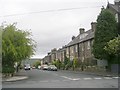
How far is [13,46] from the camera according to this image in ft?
132

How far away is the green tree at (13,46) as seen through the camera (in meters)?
39.5

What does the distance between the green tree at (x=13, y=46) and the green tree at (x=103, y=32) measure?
11117 mm

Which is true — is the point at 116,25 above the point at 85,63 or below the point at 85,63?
above

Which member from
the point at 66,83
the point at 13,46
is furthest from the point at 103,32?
the point at 66,83

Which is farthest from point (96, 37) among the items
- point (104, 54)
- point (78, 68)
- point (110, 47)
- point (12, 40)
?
point (78, 68)

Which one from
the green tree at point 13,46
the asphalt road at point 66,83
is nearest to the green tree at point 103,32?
the green tree at point 13,46

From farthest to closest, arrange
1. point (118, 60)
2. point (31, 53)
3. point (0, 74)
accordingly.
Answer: point (118, 60) < point (31, 53) < point (0, 74)

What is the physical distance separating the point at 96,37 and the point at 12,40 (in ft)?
48.8

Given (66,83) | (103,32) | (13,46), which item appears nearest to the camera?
(66,83)

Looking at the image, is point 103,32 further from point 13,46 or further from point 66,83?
point 66,83

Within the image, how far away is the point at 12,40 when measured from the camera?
4206 centimetres

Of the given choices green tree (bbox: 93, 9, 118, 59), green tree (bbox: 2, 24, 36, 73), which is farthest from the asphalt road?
green tree (bbox: 93, 9, 118, 59)

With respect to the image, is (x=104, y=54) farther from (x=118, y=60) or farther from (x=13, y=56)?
(x=13, y=56)

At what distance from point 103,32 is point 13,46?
15.9 m
